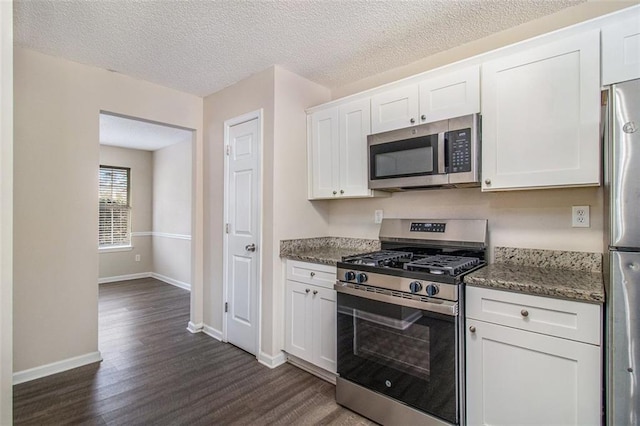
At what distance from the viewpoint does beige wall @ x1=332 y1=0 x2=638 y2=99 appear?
187 centimetres

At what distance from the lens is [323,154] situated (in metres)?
2.83

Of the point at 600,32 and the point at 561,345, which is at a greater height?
the point at 600,32

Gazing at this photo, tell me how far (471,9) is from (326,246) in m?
2.14

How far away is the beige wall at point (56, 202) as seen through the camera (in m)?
2.46

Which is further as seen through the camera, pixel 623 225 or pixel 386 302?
pixel 386 302

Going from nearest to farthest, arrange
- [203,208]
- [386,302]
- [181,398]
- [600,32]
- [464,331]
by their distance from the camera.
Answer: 1. [600,32]
2. [464,331]
3. [386,302]
4. [181,398]
5. [203,208]

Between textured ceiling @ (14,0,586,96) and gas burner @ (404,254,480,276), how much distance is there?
1.56 m

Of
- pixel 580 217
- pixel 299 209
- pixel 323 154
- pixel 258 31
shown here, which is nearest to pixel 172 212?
pixel 299 209

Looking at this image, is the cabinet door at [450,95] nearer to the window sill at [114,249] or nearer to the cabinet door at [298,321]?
the cabinet door at [298,321]

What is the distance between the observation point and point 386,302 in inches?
74.9

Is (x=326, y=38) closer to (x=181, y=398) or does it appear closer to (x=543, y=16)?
(x=543, y=16)

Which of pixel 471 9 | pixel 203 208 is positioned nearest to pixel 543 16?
pixel 471 9

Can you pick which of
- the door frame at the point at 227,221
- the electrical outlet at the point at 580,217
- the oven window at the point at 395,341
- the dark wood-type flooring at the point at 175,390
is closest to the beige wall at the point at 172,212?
the dark wood-type flooring at the point at 175,390

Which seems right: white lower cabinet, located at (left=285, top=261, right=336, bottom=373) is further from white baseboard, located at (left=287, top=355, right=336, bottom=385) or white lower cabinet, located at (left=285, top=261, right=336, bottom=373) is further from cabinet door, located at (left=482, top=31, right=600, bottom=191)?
cabinet door, located at (left=482, top=31, right=600, bottom=191)
